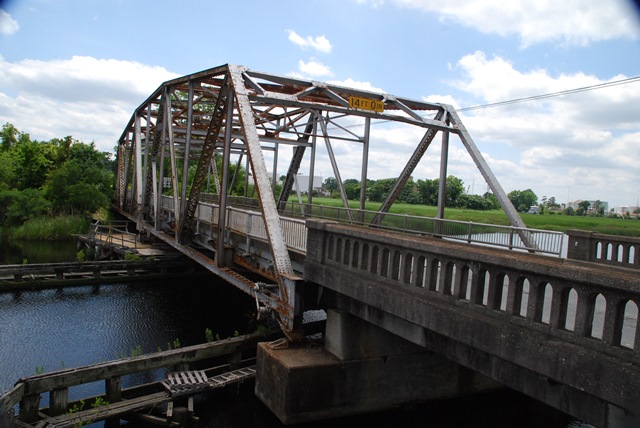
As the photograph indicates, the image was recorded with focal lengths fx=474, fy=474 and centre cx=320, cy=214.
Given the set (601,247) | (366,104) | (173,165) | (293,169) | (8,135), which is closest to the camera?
(601,247)

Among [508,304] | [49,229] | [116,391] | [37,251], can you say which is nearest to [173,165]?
[116,391]

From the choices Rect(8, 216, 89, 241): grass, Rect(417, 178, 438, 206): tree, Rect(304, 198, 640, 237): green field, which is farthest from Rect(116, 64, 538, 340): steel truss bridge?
Rect(417, 178, 438, 206): tree

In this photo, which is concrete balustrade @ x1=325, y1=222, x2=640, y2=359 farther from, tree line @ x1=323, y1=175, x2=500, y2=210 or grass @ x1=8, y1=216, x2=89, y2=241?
tree line @ x1=323, y1=175, x2=500, y2=210

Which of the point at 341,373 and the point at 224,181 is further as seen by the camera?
the point at 224,181

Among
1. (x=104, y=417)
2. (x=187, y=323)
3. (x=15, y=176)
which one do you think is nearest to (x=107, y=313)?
(x=187, y=323)

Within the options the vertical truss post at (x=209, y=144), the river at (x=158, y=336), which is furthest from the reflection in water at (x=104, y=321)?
the vertical truss post at (x=209, y=144)

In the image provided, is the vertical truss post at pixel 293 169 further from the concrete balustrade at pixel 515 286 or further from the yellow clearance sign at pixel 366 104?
the concrete balustrade at pixel 515 286

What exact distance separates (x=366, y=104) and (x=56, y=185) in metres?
Answer: 37.0

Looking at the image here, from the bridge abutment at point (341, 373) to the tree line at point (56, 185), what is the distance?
1475 inches

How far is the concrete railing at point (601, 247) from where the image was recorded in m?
9.54

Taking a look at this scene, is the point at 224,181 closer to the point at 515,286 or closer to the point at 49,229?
the point at 515,286

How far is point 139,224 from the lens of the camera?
1037 inches

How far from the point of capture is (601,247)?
9.88 meters

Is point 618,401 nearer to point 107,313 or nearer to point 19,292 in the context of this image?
point 107,313
